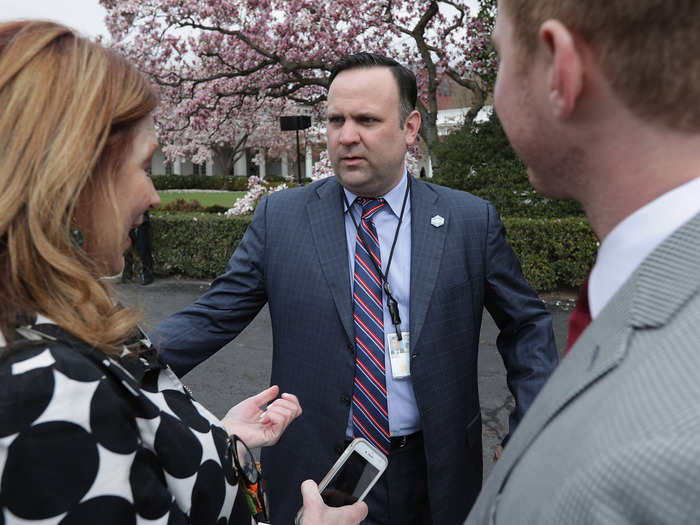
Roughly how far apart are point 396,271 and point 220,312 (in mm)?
740

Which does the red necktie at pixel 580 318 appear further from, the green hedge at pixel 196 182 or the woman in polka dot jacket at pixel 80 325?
the green hedge at pixel 196 182

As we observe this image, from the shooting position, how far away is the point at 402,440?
210cm

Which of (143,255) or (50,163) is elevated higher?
(50,163)

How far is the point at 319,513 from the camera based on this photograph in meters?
1.40

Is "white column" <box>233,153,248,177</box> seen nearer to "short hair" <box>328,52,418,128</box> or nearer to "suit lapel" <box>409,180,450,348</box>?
"short hair" <box>328,52,418,128</box>

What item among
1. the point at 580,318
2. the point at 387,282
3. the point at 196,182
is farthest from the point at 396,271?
the point at 196,182

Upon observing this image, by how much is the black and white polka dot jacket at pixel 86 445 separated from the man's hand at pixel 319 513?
31cm

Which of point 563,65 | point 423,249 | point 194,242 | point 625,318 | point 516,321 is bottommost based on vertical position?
point 194,242

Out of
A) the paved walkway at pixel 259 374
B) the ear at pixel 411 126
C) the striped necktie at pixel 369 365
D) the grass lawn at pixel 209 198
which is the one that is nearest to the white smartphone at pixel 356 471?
the striped necktie at pixel 369 365

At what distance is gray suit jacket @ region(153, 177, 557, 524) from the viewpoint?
2088 mm

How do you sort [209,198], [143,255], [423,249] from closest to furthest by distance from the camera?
1. [423,249]
2. [143,255]
3. [209,198]

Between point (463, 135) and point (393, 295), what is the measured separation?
843 centimetres

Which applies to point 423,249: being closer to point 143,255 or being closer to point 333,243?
point 333,243

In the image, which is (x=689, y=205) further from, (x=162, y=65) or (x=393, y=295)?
(x=162, y=65)
